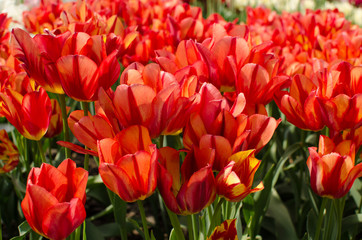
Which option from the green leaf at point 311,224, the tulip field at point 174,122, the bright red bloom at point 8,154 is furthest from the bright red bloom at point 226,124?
the bright red bloom at point 8,154

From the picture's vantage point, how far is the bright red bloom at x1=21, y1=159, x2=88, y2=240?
2.13 feet

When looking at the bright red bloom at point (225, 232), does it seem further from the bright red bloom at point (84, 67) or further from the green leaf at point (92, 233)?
the green leaf at point (92, 233)

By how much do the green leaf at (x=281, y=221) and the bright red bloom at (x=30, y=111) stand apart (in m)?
0.81

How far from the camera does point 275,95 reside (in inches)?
38.9

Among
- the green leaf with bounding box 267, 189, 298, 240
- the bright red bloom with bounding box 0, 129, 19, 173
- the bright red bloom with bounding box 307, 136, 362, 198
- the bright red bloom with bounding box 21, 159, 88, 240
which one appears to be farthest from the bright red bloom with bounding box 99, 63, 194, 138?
the green leaf with bounding box 267, 189, 298, 240

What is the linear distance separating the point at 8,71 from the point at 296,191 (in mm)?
915

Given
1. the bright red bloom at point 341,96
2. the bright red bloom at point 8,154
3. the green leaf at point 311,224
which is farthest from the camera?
the bright red bloom at point 8,154

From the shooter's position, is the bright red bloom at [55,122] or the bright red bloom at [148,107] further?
the bright red bloom at [55,122]

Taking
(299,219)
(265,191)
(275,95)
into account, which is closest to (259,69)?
(275,95)

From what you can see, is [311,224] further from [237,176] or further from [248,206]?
[237,176]

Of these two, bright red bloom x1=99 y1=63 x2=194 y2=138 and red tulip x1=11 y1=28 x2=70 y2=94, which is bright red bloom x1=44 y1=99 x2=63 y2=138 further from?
bright red bloom x1=99 y1=63 x2=194 y2=138

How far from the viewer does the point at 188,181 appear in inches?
27.7

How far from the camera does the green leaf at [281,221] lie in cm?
141

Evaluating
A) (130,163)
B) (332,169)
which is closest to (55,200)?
(130,163)
